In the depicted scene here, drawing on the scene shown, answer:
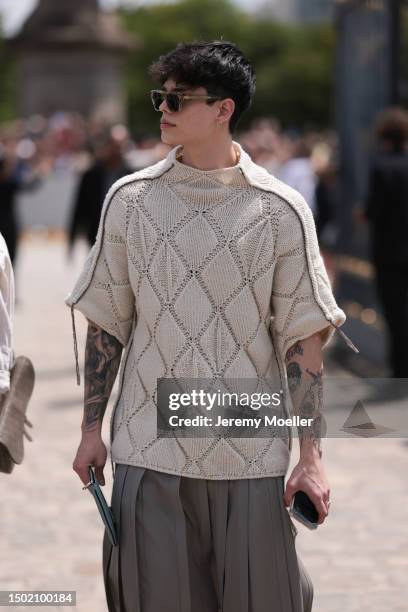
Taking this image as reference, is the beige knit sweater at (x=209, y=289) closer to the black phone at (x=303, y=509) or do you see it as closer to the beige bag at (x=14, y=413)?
the black phone at (x=303, y=509)

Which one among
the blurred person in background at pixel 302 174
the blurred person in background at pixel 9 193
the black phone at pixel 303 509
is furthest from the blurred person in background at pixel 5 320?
the blurred person in background at pixel 9 193

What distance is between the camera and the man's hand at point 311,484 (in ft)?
11.8

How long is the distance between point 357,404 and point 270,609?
110 cm

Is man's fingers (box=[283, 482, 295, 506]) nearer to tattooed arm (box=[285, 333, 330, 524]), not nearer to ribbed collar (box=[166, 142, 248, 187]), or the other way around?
tattooed arm (box=[285, 333, 330, 524])

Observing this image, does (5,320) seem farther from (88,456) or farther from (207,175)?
(207,175)

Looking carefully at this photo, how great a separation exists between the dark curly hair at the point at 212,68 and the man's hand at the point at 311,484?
900mm

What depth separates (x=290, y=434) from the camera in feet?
12.4

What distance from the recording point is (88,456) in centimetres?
375

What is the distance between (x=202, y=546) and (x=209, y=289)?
65cm

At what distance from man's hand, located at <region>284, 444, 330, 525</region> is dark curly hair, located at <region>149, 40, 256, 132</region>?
90 cm

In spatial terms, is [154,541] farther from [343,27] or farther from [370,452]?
[343,27]

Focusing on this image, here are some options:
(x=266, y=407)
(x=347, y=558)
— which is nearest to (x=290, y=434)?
(x=266, y=407)

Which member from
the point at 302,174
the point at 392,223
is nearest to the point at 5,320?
the point at 392,223

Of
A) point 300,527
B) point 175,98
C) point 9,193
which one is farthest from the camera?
point 9,193
